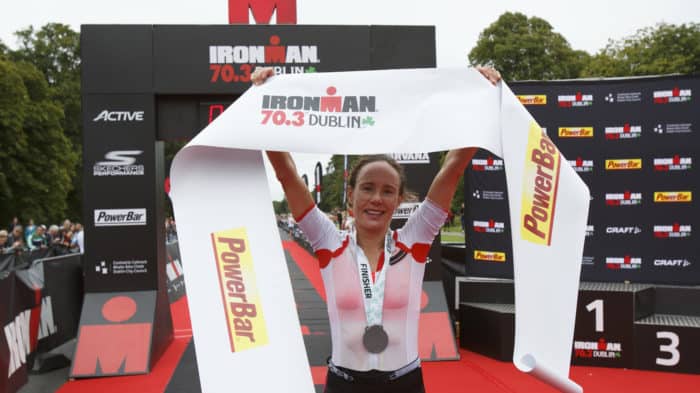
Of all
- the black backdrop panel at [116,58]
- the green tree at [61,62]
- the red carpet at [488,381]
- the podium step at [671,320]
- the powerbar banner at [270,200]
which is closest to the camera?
the powerbar banner at [270,200]

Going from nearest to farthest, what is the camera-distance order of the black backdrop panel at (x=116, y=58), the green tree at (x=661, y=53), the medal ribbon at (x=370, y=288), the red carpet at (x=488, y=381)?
the medal ribbon at (x=370, y=288) → the red carpet at (x=488, y=381) → the black backdrop panel at (x=116, y=58) → the green tree at (x=661, y=53)

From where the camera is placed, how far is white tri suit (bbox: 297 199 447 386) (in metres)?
2.30

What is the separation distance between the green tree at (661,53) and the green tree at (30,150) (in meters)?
26.0

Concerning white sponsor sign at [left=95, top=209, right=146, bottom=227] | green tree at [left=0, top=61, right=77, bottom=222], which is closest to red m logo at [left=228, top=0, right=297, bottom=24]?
white sponsor sign at [left=95, top=209, right=146, bottom=227]

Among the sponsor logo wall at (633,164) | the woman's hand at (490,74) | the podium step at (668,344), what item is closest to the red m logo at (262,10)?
the sponsor logo wall at (633,164)

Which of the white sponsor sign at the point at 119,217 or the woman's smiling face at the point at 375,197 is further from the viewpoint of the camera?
the white sponsor sign at the point at 119,217

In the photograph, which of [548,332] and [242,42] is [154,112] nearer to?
[242,42]

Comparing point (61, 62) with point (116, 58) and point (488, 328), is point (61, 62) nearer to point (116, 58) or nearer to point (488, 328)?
point (116, 58)

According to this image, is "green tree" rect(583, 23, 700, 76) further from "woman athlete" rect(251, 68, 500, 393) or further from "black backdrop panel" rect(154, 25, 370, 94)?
"woman athlete" rect(251, 68, 500, 393)

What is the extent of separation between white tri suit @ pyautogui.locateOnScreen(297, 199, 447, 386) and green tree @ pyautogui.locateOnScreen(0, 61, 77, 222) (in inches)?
1042

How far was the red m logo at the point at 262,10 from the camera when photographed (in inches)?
309

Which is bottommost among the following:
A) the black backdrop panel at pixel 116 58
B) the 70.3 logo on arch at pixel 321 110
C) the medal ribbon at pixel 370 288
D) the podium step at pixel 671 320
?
the podium step at pixel 671 320

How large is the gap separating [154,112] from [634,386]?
6341 mm

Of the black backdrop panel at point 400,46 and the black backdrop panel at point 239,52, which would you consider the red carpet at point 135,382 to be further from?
the black backdrop panel at point 400,46
